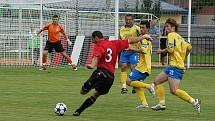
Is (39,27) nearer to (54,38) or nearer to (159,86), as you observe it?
(54,38)

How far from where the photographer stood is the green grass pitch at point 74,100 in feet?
42.7

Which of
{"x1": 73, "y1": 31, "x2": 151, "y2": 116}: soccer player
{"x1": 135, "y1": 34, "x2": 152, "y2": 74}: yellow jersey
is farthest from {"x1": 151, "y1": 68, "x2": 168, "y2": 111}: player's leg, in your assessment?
{"x1": 73, "y1": 31, "x2": 151, "y2": 116}: soccer player

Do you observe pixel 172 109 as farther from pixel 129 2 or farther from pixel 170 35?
pixel 129 2

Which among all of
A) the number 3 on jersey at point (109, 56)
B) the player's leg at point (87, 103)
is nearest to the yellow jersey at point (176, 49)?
the number 3 on jersey at point (109, 56)

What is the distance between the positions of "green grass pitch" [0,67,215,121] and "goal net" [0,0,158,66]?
4.04 metres

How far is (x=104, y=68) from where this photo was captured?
12.9m

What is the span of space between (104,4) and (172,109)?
1858 centimetres

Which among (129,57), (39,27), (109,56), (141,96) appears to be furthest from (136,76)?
(39,27)

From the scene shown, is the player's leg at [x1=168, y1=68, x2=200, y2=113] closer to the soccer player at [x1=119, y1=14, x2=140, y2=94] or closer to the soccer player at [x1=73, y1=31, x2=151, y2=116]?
the soccer player at [x1=73, y1=31, x2=151, y2=116]

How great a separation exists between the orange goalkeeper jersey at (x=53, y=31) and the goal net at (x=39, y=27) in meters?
2.22

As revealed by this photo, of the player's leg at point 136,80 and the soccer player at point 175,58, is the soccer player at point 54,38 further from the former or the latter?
the soccer player at point 175,58

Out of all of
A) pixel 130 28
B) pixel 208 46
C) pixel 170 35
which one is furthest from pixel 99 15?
pixel 170 35

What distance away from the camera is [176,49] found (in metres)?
14.0

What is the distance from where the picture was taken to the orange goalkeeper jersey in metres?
25.4
